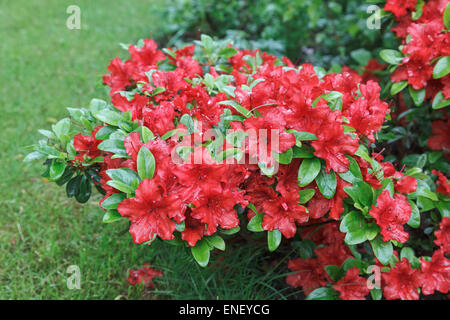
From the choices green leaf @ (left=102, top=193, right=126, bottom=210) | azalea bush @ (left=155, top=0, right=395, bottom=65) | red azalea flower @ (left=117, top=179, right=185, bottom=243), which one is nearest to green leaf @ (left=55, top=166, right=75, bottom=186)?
green leaf @ (left=102, top=193, right=126, bottom=210)

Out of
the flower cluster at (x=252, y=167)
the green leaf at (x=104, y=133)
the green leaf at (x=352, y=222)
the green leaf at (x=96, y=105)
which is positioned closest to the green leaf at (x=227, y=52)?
the flower cluster at (x=252, y=167)

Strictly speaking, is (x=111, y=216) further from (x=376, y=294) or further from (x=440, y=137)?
(x=440, y=137)

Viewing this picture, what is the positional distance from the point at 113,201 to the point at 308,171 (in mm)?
600

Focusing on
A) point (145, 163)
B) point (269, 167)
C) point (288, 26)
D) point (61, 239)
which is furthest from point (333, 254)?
point (288, 26)

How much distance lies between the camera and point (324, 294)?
1684 millimetres

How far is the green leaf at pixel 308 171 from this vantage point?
49.8 inches

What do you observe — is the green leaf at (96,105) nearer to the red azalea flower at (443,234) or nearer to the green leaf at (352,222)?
the green leaf at (352,222)

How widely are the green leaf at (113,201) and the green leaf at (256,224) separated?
409 millimetres

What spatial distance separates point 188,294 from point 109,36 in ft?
11.8

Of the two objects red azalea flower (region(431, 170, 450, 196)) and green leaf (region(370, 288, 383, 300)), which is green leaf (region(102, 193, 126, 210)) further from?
red azalea flower (region(431, 170, 450, 196))

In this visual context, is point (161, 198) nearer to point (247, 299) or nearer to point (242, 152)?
point (242, 152)

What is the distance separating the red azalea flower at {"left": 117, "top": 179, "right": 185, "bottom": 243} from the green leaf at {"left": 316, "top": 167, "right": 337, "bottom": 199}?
17.4 inches

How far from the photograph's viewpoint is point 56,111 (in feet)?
11.0
